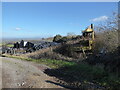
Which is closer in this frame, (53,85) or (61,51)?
(53,85)

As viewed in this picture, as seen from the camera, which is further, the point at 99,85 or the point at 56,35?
the point at 56,35

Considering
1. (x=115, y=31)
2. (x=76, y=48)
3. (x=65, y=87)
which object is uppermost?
(x=115, y=31)

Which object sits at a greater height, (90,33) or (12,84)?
(90,33)

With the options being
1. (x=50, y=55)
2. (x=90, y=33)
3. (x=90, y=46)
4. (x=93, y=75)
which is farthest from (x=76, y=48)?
(x=93, y=75)

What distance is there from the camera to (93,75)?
34.6ft

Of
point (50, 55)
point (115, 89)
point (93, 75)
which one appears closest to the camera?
point (115, 89)

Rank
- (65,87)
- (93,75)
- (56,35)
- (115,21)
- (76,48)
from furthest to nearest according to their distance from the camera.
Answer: (56,35)
(76,48)
(115,21)
(93,75)
(65,87)

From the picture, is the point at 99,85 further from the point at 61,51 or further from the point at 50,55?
the point at 61,51

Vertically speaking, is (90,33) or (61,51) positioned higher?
(90,33)

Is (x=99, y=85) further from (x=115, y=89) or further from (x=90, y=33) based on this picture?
(x=90, y=33)

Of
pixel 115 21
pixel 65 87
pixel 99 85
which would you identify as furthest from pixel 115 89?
pixel 115 21

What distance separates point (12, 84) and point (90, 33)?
22103 millimetres

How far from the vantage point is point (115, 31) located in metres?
17.0

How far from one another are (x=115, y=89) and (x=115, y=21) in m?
10.5
